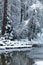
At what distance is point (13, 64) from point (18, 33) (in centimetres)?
A: 1391

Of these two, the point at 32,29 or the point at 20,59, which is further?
the point at 32,29

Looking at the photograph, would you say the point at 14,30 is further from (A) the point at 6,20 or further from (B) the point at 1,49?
(B) the point at 1,49

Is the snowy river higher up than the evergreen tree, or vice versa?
the evergreen tree

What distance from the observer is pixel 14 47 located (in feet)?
77.1

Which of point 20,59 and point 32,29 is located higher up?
point 32,29

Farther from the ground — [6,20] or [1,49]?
[6,20]

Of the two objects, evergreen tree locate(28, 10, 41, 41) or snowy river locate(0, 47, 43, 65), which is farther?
evergreen tree locate(28, 10, 41, 41)

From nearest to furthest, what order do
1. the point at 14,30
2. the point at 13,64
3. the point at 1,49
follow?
the point at 13,64
the point at 1,49
the point at 14,30

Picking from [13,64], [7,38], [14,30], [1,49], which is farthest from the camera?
[14,30]

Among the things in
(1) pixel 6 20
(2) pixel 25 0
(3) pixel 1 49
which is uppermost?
(2) pixel 25 0

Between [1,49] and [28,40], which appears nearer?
A: [1,49]

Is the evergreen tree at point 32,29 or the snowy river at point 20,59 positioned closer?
the snowy river at point 20,59

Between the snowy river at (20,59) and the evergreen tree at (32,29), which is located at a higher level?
the evergreen tree at (32,29)

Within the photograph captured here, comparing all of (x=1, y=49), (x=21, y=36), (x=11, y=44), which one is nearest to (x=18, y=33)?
(x=21, y=36)
